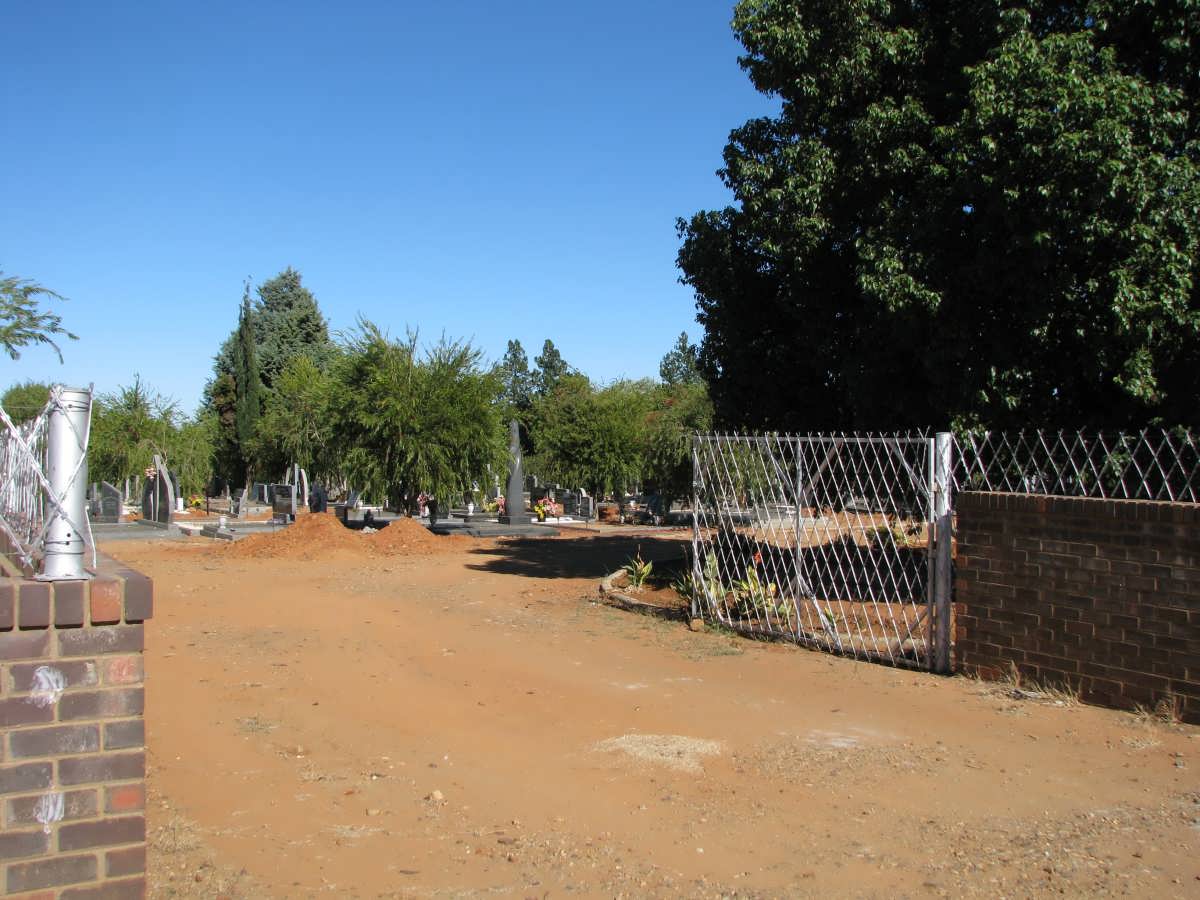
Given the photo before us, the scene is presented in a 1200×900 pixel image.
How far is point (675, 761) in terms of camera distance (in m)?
6.38

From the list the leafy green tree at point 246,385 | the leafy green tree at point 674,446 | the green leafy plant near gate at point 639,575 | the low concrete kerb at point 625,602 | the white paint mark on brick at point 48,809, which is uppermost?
the leafy green tree at point 246,385

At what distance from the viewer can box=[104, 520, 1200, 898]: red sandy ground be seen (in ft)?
15.3

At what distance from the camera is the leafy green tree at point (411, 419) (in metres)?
25.4

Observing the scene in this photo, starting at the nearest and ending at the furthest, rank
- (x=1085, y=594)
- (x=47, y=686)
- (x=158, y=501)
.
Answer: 1. (x=47, y=686)
2. (x=1085, y=594)
3. (x=158, y=501)

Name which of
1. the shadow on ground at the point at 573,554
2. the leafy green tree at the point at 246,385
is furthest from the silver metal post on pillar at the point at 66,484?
the leafy green tree at the point at 246,385

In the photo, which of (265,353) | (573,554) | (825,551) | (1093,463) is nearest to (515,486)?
(573,554)

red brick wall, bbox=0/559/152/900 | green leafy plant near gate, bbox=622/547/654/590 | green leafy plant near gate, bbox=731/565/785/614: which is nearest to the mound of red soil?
green leafy plant near gate, bbox=622/547/654/590

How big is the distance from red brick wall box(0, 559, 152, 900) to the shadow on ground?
14109mm

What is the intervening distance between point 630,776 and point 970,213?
8.48 meters

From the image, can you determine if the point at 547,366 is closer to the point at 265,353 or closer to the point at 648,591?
the point at 265,353

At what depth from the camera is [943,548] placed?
29.0 feet

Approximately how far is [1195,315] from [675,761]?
7727 millimetres

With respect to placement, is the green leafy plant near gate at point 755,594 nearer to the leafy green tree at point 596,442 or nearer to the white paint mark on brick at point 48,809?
the white paint mark on brick at point 48,809

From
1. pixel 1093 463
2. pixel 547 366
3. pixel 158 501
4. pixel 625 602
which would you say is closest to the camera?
pixel 1093 463
